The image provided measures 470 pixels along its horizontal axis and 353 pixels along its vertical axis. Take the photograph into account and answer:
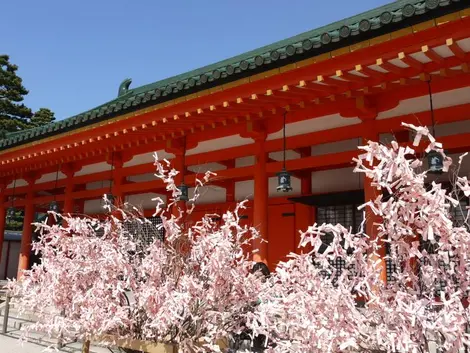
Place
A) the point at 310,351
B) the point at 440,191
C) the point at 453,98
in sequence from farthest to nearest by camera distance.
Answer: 1. the point at 453,98
2. the point at 310,351
3. the point at 440,191

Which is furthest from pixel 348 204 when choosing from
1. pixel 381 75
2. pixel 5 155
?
pixel 5 155

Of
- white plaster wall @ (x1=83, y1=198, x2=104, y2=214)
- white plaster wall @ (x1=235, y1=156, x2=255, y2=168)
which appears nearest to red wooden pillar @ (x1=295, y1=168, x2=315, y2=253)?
white plaster wall @ (x1=235, y1=156, x2=255, y2=168)

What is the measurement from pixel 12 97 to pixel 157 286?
33.5 meters

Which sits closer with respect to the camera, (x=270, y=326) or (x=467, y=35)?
(x=270, y=326)

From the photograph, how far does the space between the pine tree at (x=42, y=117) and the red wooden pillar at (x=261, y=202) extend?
1199 inches

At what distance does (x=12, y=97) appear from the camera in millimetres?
32594

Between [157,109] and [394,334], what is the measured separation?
569 cm

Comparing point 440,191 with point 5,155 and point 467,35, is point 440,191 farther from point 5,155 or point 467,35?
point 5,155

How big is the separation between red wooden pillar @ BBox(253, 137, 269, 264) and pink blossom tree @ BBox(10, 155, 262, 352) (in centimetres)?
277

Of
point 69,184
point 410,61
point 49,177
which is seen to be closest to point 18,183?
point 49,177

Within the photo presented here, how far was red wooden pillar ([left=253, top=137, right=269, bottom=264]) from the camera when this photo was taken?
7.20 meters

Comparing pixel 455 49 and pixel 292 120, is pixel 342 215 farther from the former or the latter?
pixel 455 49

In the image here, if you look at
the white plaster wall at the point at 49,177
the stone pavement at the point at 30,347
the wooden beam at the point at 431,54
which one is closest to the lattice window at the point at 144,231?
the stone pavement at the point at 30,347

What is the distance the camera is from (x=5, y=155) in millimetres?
10953
